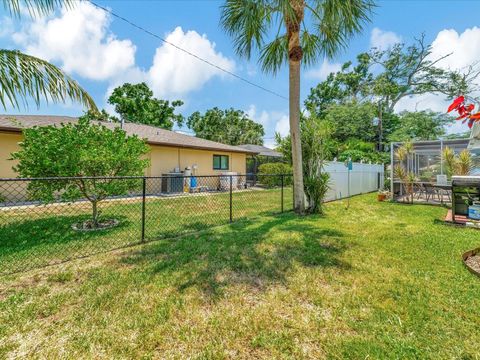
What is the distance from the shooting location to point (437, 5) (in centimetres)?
1002

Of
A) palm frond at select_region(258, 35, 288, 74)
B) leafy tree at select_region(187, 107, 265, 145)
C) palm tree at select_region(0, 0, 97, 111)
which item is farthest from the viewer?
leafy tree at select_region(187, 107, 265, 145)

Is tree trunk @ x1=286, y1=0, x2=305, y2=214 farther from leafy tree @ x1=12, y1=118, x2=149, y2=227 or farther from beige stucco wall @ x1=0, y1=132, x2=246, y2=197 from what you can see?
beige stucco wall @ x1=0, y1=132, x2=246, y2=197

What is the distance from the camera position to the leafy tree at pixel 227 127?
35125mm

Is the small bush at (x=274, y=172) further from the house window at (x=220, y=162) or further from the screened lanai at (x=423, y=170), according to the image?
the screened lanai at (x=423, y=170)

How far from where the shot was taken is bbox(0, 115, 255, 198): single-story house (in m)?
8.84

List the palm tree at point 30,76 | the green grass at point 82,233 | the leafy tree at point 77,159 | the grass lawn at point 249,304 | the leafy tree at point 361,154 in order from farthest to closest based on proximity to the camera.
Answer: the leafy tree at point 361,154 < the leafy tree at point 77,159 < the green grass at point 82,233 < the palm tree at point 30,76 < the grass lawn at point 249,304

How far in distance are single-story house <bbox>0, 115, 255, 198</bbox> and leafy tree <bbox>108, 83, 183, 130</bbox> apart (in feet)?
41.4

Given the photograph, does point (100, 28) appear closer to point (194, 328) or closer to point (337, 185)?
point (194, 328)

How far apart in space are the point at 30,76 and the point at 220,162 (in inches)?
511

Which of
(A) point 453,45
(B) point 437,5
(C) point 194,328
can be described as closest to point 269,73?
(C) point 194,328

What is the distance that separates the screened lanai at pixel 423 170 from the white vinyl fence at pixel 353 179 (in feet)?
5.79

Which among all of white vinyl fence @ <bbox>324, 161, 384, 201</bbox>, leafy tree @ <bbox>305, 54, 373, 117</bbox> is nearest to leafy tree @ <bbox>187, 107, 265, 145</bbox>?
leafy tree @ <bbox>305, 54, 373, 117</bbox>

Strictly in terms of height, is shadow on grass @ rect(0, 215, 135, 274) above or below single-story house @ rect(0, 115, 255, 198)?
below

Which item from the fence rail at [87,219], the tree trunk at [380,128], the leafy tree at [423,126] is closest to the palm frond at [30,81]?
the fence rail at [87,219]
